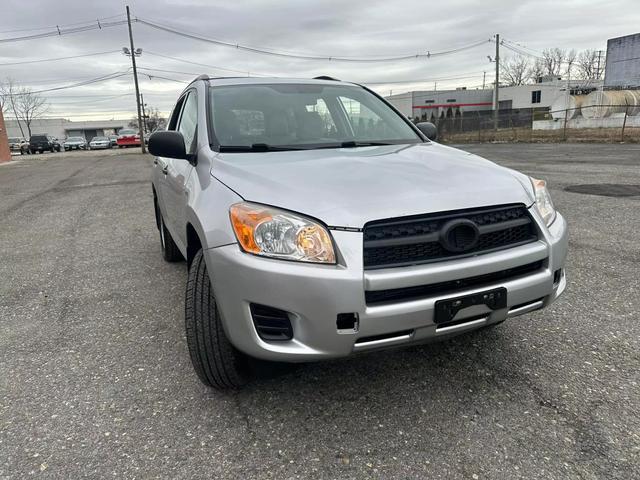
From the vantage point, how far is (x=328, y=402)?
2.46 metres

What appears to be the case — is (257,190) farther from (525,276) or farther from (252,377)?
(525,276)

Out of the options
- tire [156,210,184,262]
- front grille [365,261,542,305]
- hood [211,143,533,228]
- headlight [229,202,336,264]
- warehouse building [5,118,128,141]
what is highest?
warehouse building [5,118,128,141]

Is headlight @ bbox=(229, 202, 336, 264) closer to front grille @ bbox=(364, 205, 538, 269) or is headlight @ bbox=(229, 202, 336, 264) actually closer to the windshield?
front grille @ bbox=(364, 205, 538, 269)

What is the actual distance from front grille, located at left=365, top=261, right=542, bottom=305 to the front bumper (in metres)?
0.02

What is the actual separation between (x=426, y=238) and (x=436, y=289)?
22 cm

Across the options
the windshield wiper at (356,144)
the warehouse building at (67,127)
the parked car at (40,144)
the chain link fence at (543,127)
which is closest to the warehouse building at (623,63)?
the chain link fence at (543,127)

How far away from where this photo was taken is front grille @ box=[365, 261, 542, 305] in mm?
1991

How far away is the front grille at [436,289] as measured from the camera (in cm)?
199

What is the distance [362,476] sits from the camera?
195 centimetres

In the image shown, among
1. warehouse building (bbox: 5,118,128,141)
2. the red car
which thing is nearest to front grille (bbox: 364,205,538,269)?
the red car

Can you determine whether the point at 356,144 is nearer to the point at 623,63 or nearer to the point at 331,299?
the point at 331,299

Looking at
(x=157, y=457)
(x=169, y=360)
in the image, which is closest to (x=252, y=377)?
(x=157, y=457)

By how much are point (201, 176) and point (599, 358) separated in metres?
2.49

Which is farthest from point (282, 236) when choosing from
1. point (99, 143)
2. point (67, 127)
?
point (67, 127)
